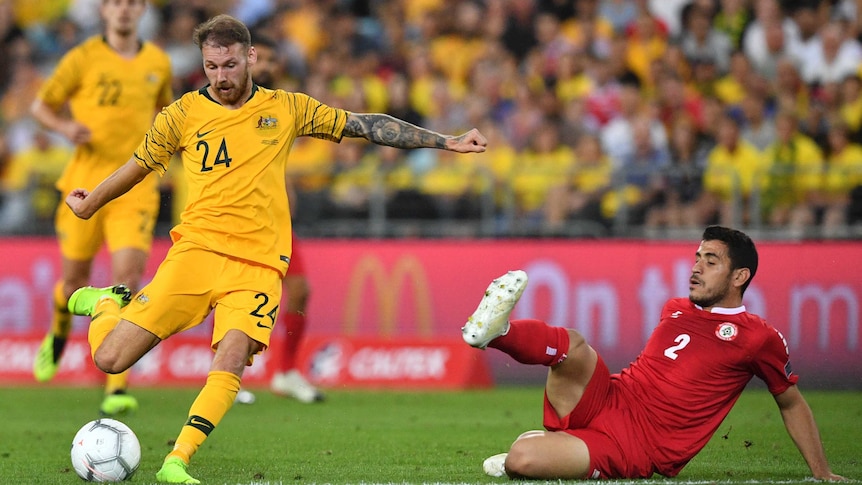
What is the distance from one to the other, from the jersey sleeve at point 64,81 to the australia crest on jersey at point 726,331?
240 inches

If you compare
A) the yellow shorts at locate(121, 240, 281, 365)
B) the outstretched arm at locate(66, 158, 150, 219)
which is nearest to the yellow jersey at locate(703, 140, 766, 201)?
the yellow shorts at locate(121, 240, 281, 365)

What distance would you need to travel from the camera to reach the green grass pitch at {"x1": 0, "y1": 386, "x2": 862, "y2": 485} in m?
7.02

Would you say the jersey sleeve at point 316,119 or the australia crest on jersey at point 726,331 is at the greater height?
the jersey sleeve at point 316,119

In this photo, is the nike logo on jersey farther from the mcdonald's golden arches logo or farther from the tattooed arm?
the mcdonald's golden arches logo

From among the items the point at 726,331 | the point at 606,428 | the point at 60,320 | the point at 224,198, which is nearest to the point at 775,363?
the point at 726,331

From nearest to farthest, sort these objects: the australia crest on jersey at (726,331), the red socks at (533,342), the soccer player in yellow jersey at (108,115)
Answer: the red socks at (533,342) < the australia crest on jersey at (726,331) < the soccer player in yellow jersey at (108,115)

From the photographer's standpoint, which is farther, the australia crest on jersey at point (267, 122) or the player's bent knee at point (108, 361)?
the australia crest on jersey at point (267, 122)

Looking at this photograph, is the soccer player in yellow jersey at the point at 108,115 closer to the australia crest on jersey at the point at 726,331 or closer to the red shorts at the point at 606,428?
the red shorts at the point at 606,428

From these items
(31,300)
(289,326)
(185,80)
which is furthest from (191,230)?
(185,80)

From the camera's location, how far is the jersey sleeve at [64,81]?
34.3 ft

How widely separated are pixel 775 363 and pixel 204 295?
3.10 metres

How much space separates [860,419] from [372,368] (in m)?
5.41

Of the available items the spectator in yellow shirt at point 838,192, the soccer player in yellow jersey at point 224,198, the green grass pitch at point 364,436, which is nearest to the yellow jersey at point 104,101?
the green grass pitch at point 364,436

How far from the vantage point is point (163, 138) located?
277 inches
